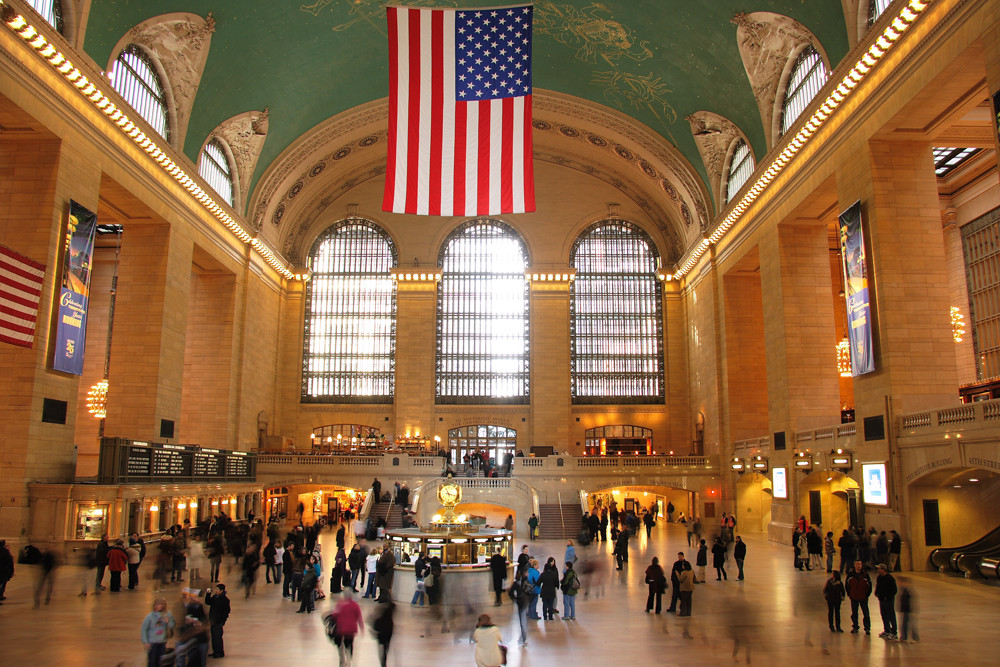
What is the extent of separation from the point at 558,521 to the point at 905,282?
14435 mm

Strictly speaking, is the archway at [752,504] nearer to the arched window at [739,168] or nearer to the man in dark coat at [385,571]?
the arched window at [739,168]

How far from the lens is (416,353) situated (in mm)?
40500

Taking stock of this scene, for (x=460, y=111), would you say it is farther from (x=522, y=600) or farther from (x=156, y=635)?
(x=156, y=635)

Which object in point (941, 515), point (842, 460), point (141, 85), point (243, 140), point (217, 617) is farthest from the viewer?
point (243, 140)

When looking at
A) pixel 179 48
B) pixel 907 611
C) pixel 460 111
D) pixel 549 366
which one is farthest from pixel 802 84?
pixel 179 48

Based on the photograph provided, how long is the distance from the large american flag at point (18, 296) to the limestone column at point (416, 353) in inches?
932

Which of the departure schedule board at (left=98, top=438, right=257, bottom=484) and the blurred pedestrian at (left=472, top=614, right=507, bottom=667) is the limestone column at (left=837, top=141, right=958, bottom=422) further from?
the departure schedule board at (left=98, top=438, right=257, bottom=484)

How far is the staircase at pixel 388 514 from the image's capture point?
88.6 feet

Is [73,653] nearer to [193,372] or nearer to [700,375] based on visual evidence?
[193,372]

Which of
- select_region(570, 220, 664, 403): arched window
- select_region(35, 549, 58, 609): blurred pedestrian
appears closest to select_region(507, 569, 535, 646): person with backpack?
select_region(35, 549, 58, 609): blurred pedestrian

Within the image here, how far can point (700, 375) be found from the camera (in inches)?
1454

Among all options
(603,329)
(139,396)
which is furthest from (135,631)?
(603,329)

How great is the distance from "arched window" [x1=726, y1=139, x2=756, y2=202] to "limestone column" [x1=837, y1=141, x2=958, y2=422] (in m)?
9.16

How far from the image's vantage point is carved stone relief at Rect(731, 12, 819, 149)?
23.7 m
